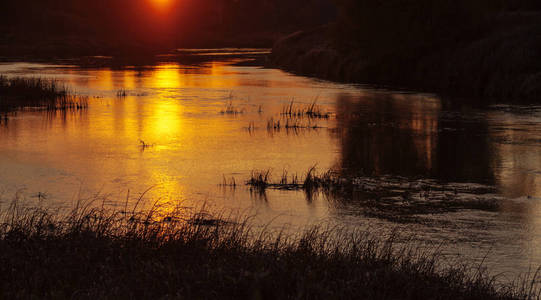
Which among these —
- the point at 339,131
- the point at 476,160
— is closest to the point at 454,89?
the point at 339,131

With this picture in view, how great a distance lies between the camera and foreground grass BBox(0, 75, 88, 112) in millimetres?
34156

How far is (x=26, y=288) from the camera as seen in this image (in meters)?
8.45

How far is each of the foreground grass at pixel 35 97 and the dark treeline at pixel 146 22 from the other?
53.3 meters

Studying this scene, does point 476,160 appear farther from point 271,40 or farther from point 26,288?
point 271,40

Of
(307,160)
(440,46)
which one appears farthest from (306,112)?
(440,46)

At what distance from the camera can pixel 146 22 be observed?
140 meters

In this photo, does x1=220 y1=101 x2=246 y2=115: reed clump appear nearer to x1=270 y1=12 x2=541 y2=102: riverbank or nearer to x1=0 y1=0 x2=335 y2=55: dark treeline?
x1=270 y1=12 x2=541 y2=102: riverbank

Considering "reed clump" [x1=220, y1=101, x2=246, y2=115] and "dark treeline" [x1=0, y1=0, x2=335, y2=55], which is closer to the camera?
"reed clump" [x1=220, y1=101, x2=246, y2=115]

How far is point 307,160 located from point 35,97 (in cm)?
1903

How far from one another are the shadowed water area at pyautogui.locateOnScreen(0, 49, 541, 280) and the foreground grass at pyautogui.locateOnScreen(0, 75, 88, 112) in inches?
47.4

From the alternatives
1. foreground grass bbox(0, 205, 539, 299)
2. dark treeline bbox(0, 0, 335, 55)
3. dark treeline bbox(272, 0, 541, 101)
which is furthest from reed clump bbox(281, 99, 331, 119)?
dark treeline bbox(0, 0, 335, 55)

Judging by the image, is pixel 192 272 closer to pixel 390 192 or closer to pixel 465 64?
pixel 390 192

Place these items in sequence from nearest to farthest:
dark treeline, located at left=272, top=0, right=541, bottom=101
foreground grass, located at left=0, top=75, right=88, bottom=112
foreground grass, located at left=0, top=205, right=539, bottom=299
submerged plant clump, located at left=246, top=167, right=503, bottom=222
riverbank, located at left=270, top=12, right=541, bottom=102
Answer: foreground grass, located at left=0, top=205, right=539, bottom=299, submerged plant clump, located at left=246, top=167, right=503, bottom=222, foreground grass, located at left=0, top=75, right=88, bottom=112, riverbank, located at left=270, top=12, right=541, bottom=102, dark treeline, located at left=272, top=0, right=541, bottom=101

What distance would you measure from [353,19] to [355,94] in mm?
10652
